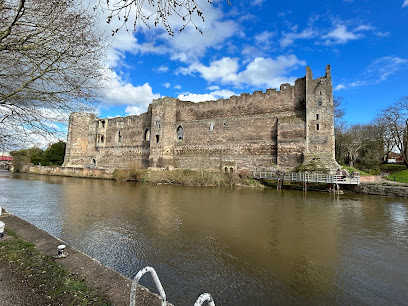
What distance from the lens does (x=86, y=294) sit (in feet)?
8.86

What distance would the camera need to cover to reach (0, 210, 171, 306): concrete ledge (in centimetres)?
265

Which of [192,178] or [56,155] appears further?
[56,155]

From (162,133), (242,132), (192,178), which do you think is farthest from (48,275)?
(162,133)

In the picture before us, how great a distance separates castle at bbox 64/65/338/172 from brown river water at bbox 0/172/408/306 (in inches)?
366

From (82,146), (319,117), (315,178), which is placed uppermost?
(319,117)

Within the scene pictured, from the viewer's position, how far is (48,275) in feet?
10.1

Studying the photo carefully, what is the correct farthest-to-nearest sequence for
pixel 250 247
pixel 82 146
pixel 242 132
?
pixel 82 146 → pixel 242 132 → pixel 250 247

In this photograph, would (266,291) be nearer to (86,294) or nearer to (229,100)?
(86,294)

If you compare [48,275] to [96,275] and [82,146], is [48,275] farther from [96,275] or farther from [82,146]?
[82,146]

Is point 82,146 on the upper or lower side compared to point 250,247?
upper

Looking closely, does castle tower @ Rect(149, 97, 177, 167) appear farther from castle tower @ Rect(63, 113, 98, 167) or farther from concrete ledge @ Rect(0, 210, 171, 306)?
concrete ledge @ Rect(0, 210, 171, 306)

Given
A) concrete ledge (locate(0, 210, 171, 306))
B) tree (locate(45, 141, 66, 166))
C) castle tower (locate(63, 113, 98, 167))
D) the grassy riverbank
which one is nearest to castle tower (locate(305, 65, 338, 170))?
the grassy riverbank

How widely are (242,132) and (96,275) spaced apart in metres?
20.7

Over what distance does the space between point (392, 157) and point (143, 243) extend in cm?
5241
